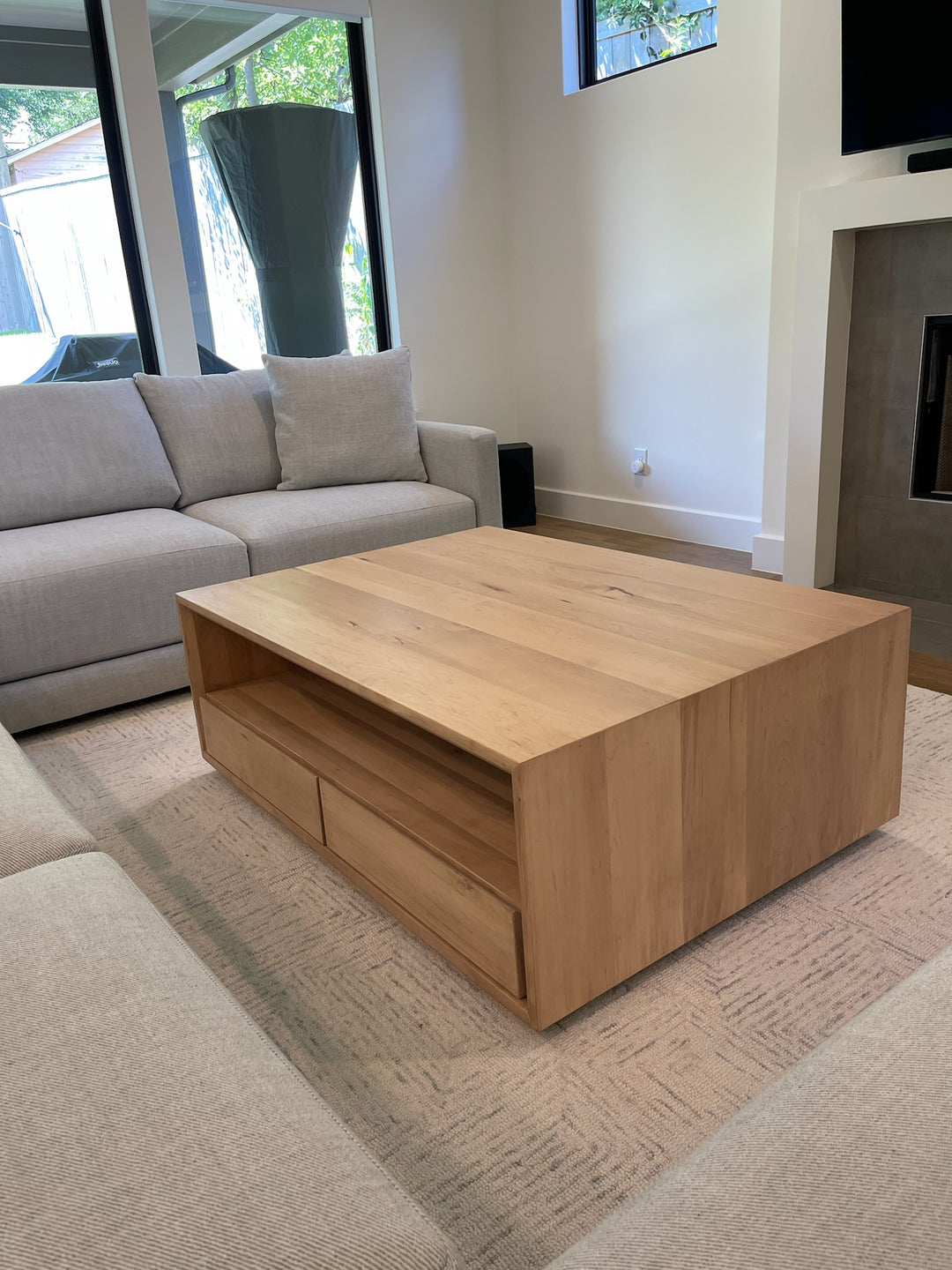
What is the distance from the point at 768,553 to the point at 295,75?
2.87 metres

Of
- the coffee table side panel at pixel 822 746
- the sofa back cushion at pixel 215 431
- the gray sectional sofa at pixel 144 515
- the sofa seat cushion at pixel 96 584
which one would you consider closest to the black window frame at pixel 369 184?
the sofa back cushion at pixel 215 431

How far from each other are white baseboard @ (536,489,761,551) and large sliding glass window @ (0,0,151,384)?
204 centimetres

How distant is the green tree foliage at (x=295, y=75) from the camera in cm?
400

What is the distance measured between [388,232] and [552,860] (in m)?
3.80

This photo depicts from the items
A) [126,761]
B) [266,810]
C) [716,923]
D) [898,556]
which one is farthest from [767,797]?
[898,556]

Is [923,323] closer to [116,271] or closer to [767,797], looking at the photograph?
[767,797]

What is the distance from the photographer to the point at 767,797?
4.89 feet

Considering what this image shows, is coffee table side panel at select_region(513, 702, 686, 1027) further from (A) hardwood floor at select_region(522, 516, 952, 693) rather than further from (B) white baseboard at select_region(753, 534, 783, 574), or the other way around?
(B) white baseboard at select_region(753, 534, 783, 574)

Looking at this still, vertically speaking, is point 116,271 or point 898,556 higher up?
point 116,271

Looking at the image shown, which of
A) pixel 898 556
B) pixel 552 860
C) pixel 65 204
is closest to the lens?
pixel 552 860

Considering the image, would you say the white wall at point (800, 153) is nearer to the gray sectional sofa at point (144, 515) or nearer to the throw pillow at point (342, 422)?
the gray sectional sofa at point (144, 515)

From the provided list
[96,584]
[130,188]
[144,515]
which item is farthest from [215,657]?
[130,188]

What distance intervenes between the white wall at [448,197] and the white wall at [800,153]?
170 centimetres

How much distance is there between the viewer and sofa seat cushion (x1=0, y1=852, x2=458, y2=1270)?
2.11ft
